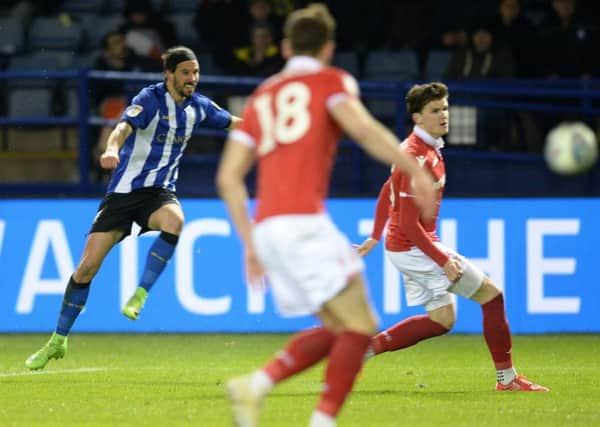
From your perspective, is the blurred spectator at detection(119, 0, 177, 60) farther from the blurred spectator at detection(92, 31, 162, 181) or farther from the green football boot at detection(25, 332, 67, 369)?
the green football boot at detection(25, 332, 67, 369)

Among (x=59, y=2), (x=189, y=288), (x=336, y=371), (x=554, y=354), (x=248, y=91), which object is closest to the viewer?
(x=336, y=371)

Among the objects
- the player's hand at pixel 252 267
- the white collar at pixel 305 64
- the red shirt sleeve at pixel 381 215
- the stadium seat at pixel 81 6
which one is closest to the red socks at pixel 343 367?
the player's hand at pixel 252 267

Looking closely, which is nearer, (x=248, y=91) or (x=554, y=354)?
(x=554, y=354)

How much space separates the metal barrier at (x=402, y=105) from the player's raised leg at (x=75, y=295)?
13.1 feet

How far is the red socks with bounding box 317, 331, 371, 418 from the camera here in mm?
6137

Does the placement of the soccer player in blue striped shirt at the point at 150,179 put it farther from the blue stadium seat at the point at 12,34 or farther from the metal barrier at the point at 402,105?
the blue stadium seat at the point at 12,34

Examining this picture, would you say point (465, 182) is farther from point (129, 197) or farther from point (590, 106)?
point (129, 197)

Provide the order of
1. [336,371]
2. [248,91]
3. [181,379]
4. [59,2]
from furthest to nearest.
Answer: [59,2] → [248,91] → [181,379] → [336,371]

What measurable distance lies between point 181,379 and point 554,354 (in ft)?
10.4

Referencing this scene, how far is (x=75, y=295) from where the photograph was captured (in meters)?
10.3

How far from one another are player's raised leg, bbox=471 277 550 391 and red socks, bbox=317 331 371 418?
9.57 ft

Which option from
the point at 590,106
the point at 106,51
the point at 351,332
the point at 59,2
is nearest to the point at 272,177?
the point at 351,332

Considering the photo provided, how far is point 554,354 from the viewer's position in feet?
37.8

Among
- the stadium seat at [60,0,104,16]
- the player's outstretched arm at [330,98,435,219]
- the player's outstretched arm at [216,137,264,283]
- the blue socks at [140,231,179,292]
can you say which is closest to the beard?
the blue socks at [140,231,179,292]
